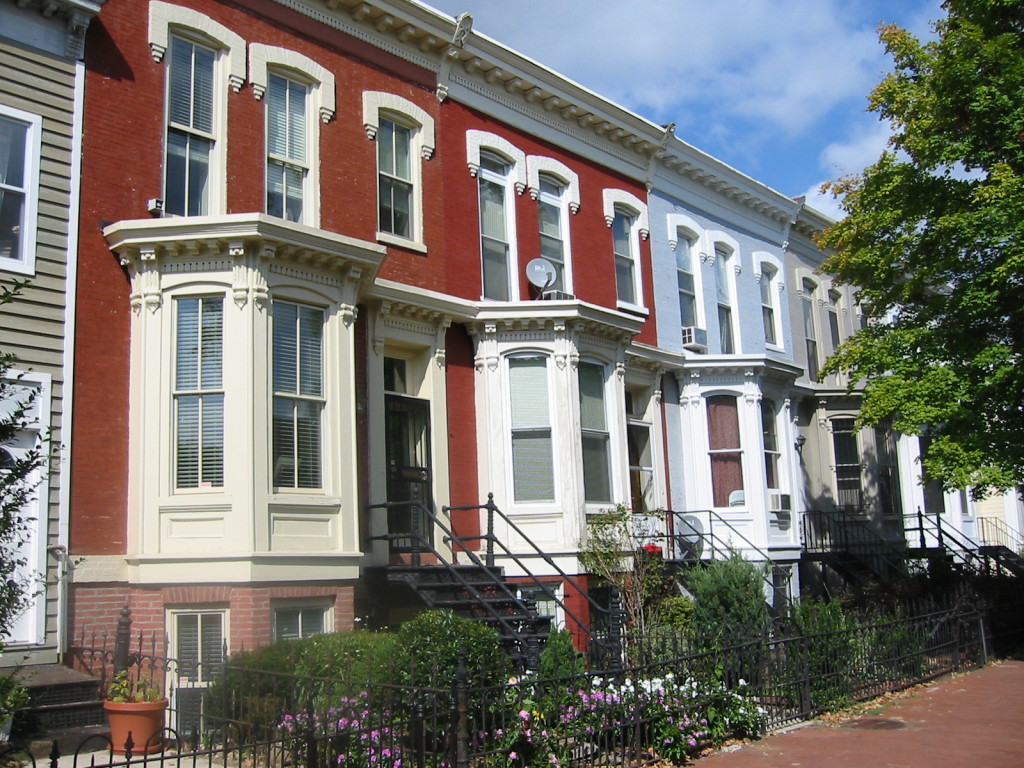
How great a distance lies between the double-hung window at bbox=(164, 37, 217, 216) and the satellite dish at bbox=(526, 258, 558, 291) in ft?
18.5

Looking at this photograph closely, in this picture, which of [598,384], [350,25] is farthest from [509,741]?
[350,25]

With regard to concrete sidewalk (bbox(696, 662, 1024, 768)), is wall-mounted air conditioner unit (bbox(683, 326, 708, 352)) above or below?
above

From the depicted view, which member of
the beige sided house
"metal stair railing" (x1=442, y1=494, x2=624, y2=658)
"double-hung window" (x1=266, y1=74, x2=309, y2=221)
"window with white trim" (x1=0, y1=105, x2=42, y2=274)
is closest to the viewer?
the beige sided house

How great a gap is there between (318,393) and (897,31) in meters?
12.1

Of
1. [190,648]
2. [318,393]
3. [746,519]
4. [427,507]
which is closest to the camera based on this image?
[190,648]

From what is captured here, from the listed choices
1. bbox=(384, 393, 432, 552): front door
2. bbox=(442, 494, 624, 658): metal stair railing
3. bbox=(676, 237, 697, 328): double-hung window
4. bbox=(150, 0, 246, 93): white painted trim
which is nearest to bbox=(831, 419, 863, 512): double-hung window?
bbox=(676, 237, 697, 328): double-hung window

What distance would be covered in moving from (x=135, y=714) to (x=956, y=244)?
43.2 feet

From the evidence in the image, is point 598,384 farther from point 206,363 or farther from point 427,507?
point 206,363

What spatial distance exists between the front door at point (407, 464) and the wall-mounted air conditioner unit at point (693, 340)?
23.5ft

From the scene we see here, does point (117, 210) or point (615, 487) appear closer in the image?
point (117, 210)

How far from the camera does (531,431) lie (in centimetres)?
1569

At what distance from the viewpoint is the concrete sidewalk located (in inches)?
380

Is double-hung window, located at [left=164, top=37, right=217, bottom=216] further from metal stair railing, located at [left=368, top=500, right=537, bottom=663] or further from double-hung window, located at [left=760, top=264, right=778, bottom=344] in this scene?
double-hung window, located at [left=760, top=264, right=778, bottom=344]

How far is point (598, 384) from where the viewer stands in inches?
655
